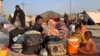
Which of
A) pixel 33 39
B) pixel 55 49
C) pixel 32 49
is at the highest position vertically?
pixel 33 39

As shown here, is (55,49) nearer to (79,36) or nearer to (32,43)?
(32,43)

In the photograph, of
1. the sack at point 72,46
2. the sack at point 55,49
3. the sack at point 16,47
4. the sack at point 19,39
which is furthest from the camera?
the sack at point 19,39

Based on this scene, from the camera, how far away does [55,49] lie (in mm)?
8969

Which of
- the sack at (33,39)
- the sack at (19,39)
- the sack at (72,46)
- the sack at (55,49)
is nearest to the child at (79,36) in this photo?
the sack at (72,46)

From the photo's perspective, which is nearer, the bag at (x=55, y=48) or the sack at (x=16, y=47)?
the bag at (x=55, y=48)

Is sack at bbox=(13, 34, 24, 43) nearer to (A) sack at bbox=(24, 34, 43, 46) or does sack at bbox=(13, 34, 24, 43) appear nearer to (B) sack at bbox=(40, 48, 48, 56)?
(A) sack at bbox=(24, 34, 43, 46)

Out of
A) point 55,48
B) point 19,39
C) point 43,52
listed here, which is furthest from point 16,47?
point 55,48

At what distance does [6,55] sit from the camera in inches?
278

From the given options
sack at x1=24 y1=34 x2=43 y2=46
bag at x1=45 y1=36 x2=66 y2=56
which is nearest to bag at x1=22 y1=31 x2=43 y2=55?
sack at x1=24 y1=34 x2=43 y2=46

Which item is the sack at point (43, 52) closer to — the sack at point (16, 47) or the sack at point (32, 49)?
the sack at point (32, 49)

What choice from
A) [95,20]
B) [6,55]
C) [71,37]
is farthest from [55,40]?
[95,20]

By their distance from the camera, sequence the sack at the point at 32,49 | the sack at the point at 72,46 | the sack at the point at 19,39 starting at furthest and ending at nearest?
the sack at the point at 19,39, the sack at the point at 32,49, the sack at the point at 72,46

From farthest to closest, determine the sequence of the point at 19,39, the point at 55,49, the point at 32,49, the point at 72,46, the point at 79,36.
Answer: the point at 19,39 < the point at 79,36 < the point at 32,49 < the point at 72,46 < the point at 55,49

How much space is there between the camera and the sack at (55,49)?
352 inches
